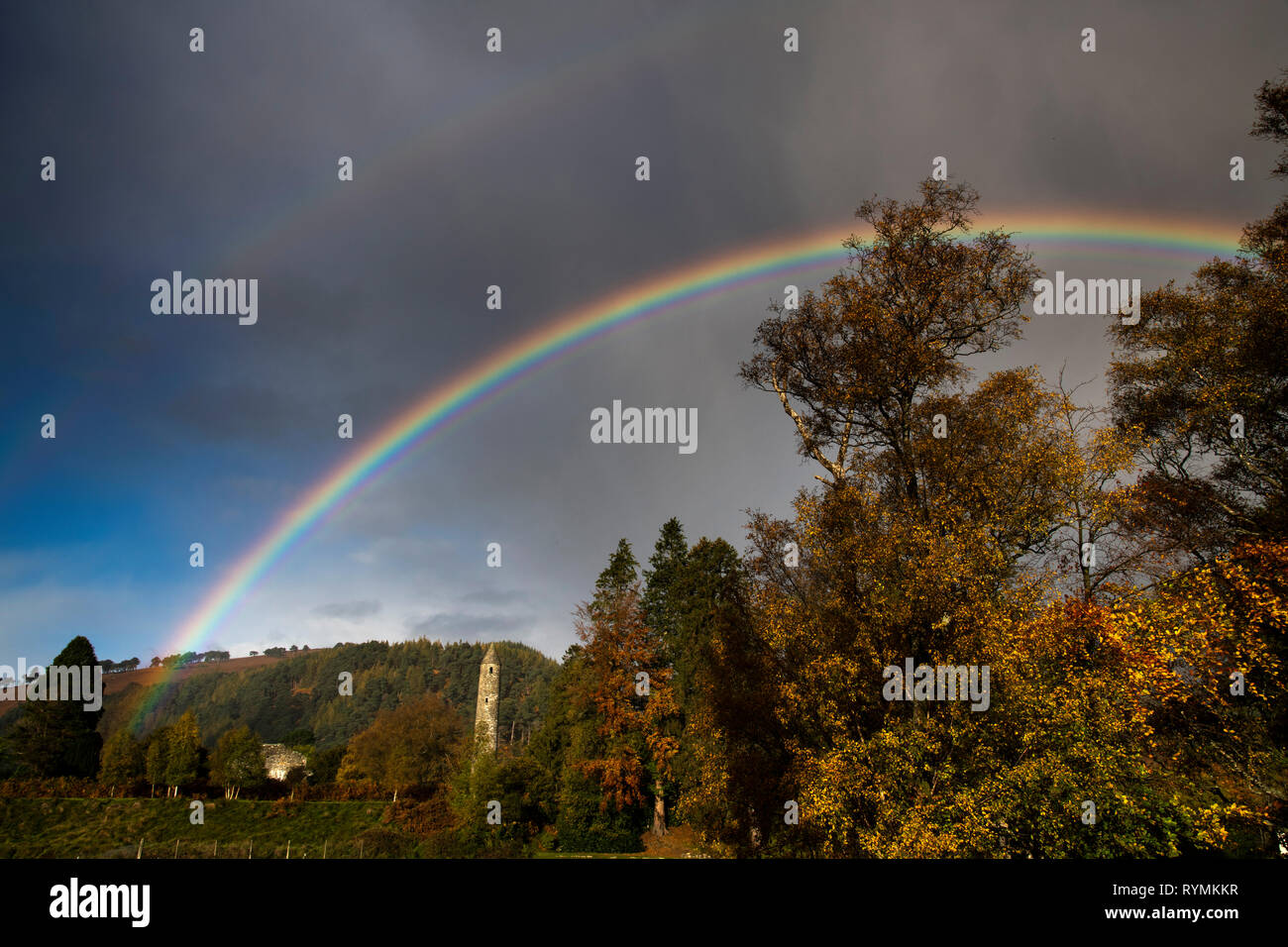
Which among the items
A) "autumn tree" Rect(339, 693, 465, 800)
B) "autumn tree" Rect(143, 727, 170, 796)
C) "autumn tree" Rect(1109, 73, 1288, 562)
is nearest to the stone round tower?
"autumn tree" Rect(339, 693, 465, 800)

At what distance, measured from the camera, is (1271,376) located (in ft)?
68.7

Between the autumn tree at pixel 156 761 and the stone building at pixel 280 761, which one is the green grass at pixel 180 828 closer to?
the autumn tree at pixel 156 761

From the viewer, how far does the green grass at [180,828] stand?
47844mm

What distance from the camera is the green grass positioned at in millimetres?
47844

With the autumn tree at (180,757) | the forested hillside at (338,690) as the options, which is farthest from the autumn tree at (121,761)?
the forested hillside at (338,690)

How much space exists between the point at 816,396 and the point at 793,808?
1218 cm

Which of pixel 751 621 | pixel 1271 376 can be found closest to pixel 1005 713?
pixel 751 621

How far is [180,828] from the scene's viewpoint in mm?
53188

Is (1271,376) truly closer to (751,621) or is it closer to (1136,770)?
(1136,770)

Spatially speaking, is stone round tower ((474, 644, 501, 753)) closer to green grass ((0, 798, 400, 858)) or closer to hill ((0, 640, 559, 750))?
green grass ((0, 798, 400, 858))

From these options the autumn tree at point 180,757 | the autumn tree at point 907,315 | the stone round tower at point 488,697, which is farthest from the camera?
the stone round tower at point 488,697

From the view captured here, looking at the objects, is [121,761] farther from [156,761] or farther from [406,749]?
[406,749]

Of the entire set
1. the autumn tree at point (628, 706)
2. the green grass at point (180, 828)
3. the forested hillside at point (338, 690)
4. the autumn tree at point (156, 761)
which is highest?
the autumn tree at point (628, 706)

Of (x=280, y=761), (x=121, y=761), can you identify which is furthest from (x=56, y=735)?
(x=280, y=761)
